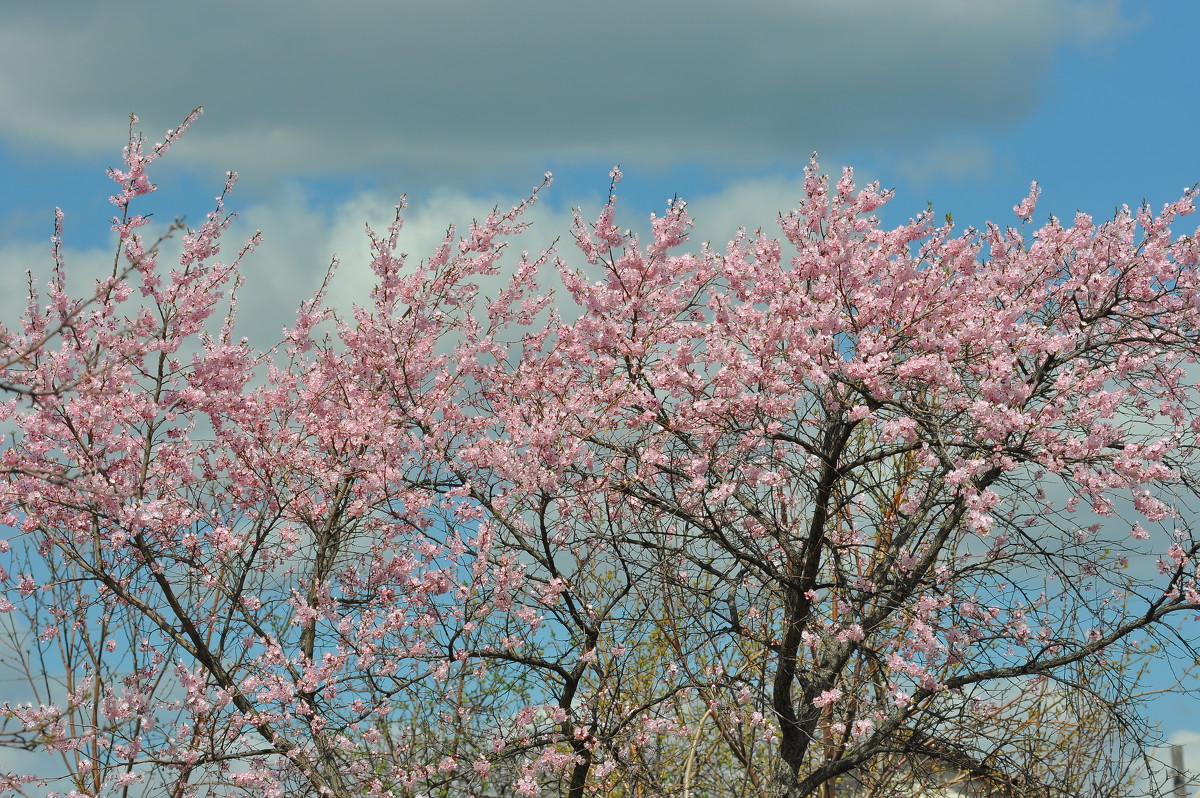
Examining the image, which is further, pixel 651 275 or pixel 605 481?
pixel 651 275

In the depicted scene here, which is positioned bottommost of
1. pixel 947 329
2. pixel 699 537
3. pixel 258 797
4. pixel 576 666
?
pixel 258 797

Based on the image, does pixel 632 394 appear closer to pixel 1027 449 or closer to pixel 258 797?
pixel 1027 449

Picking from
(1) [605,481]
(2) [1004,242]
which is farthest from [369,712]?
(2) [1004,242]

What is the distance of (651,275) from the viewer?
31.9ft

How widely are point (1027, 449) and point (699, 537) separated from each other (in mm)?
2383

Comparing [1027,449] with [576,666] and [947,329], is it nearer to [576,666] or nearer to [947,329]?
[947,329]

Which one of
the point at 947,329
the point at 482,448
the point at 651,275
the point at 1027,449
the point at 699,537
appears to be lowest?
the point at 699,537

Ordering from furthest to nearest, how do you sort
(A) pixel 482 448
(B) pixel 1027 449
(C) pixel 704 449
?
1. (A) pixel 482 448
2. (C) pixel 704 449
3. (B) pixel 1027 449

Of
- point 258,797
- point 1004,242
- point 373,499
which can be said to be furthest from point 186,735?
point 1004,242

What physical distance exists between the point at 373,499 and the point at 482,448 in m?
1.00

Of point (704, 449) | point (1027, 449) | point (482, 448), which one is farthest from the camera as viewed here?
point (482, 448)

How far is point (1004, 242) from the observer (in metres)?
9.84

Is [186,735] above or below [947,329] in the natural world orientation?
below

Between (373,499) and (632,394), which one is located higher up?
(632,394)
